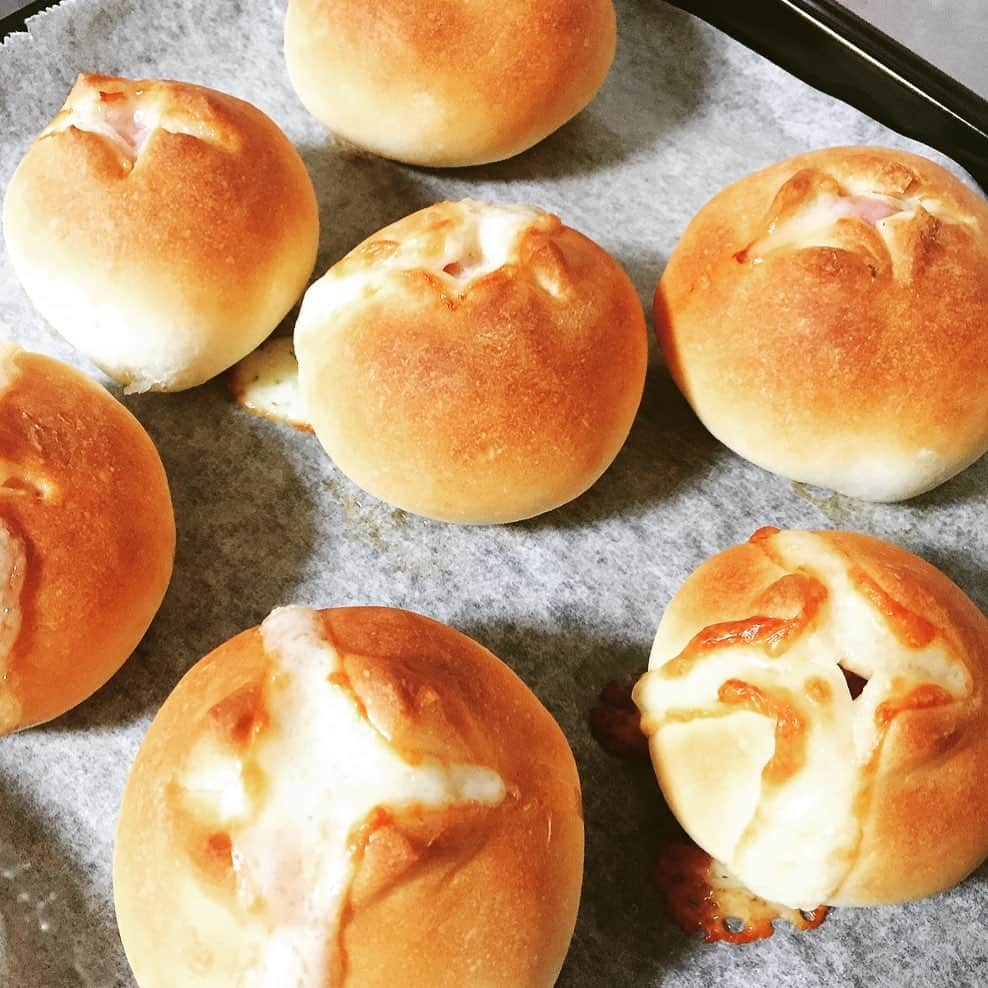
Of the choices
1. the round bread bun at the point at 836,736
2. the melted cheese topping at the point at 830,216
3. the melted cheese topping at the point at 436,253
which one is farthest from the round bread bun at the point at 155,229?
the round bread bun at the point at 836,736

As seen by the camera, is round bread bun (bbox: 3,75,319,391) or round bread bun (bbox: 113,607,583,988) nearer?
round bread bun (bbox: 113,607,583,988)

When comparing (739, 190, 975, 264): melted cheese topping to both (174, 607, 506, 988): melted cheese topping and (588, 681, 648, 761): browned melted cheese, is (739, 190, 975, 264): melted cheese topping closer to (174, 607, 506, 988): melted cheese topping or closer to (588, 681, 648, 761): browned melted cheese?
(588, 681, 648, 761): browned melted cheese

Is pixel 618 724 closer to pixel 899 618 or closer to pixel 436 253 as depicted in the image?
pixel 899 618

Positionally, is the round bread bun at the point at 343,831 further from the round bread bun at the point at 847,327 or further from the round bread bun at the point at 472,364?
the round bread bun at the point at 847,327

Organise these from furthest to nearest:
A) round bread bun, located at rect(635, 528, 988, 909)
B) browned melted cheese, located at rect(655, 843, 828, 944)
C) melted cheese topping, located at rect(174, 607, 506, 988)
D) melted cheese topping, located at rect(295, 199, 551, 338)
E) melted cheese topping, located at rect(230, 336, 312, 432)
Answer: melted cheese topping, located at rect(230, 336, 312, 432) → melted cheese topping, located at rect(295, 199, 551, 338) → browned melted cheese, located at rect(655, 843, 828, 944) → round bread bun, located at rect(635, 528, 988, 909) → melted cheese topping, located at rect(174, 607, 506, 988)

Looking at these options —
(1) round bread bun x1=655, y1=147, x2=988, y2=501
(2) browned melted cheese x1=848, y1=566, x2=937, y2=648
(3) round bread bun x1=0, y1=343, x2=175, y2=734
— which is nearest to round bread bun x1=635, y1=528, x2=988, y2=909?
(2) browned melted cheese x1=848, y1=566, x2=937, y2=648

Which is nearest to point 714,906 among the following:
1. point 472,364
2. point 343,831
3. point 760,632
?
point 760,632

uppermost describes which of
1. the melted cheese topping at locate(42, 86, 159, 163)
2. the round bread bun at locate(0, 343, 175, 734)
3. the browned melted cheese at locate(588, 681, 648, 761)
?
the melted cheese topping at locate(42, 86, 159, 163)
